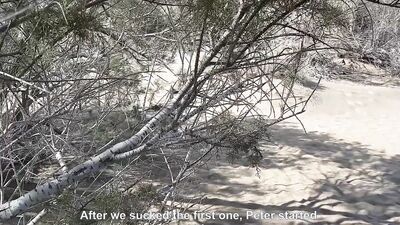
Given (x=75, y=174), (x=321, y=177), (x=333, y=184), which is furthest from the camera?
(x=321, y=177)

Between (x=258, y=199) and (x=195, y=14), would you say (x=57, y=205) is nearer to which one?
(x=195, y=14)

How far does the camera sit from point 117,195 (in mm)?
2535

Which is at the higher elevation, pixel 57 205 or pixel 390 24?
pixel 390 24

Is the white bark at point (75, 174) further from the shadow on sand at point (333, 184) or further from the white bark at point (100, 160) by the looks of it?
the shadow on sand at point (333, 184)

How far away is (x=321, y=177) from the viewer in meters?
5.29

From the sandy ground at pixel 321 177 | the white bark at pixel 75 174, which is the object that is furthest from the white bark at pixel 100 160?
the sandy ground at pixel 321 177

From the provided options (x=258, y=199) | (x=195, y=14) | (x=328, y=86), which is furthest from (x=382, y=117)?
(x=195, y=14)

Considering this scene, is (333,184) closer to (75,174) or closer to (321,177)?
(321,177)

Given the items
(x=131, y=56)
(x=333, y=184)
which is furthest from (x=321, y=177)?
(x=131, y=56)

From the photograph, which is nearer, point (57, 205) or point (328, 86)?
point (57, 205)

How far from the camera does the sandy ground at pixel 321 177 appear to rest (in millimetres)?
4566

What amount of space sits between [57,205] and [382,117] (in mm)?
6357

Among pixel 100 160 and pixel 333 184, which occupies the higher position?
pixel 100 160

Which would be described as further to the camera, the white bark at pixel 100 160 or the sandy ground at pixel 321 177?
the sandy ground at pixel 321 177
